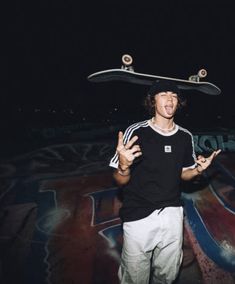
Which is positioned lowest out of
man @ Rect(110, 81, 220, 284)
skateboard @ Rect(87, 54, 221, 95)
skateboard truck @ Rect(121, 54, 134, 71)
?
man @ Rect(110, 81, 220, 284)

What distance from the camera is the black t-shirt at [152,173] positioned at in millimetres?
2336

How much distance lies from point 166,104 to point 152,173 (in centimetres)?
73

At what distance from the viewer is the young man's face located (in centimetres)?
235

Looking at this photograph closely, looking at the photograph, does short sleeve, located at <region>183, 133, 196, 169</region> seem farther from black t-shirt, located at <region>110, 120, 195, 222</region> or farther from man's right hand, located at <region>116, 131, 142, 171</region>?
man's right hand, located at <region>116, 131, 142, 171</region>

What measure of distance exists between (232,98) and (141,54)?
5771mm

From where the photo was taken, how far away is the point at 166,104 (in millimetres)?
2354

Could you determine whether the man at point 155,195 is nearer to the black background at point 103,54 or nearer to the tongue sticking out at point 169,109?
the tongue sticking out at point 169,109

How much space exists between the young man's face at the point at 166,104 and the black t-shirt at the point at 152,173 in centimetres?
20

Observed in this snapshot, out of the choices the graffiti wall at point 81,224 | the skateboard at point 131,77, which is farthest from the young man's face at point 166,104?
the graffiti wall at point 81,224

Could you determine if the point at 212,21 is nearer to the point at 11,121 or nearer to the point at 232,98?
the point at 232,98

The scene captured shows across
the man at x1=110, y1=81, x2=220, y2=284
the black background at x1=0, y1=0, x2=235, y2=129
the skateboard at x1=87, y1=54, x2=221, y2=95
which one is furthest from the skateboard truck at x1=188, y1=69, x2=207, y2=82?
the black background at x1=0, y1=0, x2=235, y2=129

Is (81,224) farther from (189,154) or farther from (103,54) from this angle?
(103,54)

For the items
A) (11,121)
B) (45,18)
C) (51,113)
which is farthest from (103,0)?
(11,121)

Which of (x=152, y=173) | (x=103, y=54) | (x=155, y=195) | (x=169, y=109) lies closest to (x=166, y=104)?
(x=169, y=109)
